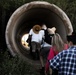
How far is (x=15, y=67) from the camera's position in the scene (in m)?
9.90

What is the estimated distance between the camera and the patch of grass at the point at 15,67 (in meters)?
9.79

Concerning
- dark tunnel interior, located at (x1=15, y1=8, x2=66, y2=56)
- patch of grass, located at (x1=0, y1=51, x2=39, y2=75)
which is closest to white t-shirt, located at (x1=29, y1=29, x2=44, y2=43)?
dark tunnel interior, located at (x1=15, y1=8, x2=66, y2=56)

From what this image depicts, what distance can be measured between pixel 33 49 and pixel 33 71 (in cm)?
202

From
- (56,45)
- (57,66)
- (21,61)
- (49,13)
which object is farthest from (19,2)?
(57,66)

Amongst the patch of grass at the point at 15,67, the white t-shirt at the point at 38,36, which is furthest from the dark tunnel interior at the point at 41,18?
the patch of grass at the point at 15,67

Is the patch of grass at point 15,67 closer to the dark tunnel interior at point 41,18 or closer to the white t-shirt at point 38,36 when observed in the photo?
the white t-shirt at point 38,36

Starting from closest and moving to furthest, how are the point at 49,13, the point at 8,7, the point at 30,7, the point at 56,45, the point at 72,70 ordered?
the point at 72,70 < the point at 56,45 < the point at 30,7 < the point at 49,13 < the point at 8,7

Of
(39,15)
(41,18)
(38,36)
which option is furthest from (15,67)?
(41,18)

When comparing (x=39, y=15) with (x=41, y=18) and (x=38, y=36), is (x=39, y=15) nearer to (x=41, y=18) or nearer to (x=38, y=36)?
(x=41, y=18)

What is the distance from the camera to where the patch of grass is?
9.79 meters

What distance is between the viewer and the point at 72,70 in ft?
16.0

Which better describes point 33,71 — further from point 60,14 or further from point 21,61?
point 60,14

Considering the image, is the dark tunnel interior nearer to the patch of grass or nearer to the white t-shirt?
the white t-shirt

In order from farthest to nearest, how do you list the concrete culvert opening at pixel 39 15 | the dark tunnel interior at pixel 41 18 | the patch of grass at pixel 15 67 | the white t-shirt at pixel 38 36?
the dark tunnel interior at pixel 41 18, the white t-shirt at pixel 38 36, the concrete culvert opening at pixel 39 15, the patch of grass at pixel 15 67
